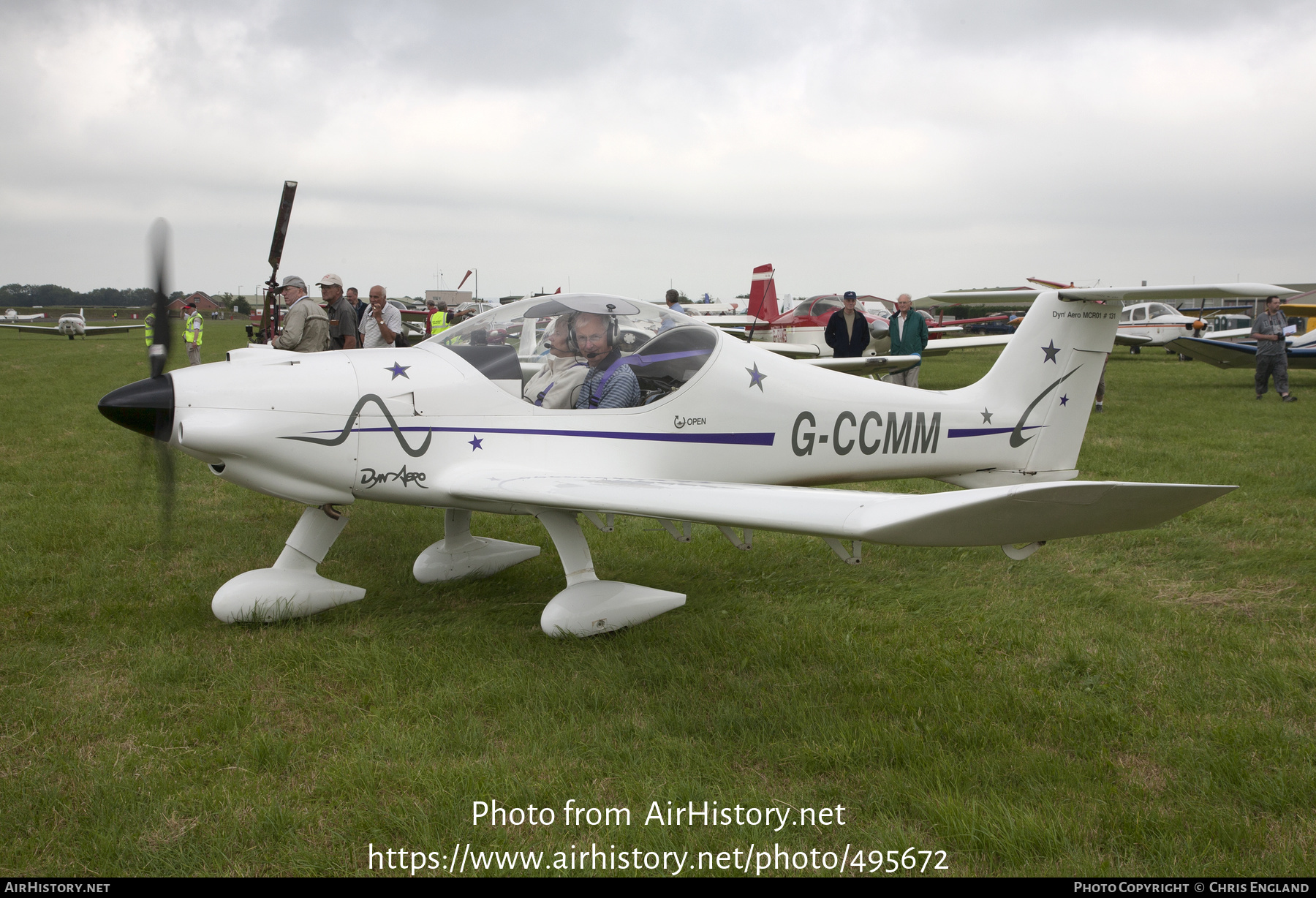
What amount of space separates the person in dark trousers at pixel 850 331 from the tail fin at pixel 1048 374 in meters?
6.68

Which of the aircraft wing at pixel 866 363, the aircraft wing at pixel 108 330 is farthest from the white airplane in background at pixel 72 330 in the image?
the aircraft wing at pixel 866 363

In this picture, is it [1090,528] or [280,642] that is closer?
[1090,528]

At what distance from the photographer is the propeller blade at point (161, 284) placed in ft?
14.8

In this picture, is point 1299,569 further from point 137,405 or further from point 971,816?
point 137,405

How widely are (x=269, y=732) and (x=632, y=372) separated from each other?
2.50 m

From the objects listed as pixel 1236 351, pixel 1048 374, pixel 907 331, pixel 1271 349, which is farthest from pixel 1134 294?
pixel 1236 351

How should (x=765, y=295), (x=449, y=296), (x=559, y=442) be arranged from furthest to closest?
1. (x=449, y=296)
2. (x=765, y=295)
3. (x=559, y=442)

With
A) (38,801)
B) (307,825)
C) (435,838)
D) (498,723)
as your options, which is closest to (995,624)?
(498,723)

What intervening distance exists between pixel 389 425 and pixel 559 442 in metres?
0.87

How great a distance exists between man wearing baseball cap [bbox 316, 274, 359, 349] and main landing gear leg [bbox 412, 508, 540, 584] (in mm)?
3501

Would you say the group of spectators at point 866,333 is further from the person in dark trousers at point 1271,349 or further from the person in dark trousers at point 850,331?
the person in dark trousers at point 1271,349

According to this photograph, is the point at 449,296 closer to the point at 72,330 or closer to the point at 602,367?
the point at 72,330

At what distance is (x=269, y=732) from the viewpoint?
3.46 meters

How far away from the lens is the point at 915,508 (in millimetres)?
3039
